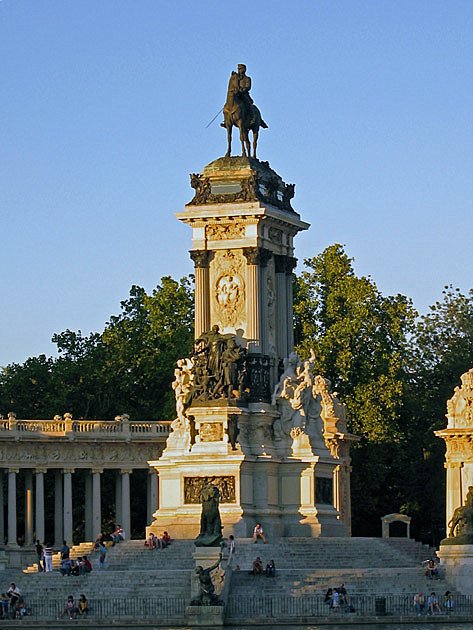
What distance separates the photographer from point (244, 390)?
8200cm

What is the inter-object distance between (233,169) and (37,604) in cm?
2016

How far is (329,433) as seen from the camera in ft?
326

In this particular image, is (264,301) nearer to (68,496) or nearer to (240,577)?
(240,577)

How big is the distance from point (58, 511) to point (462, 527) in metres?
31.5

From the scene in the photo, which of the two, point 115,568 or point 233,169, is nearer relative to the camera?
point 115,568

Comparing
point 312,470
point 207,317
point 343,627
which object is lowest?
point 343,627

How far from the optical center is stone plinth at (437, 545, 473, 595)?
74375 millimetres

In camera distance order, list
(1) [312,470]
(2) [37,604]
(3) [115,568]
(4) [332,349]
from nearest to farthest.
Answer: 1. (2) [37,604]
2. (3) [115,568]
3. (1) [312,470]
4. (4) [332,349]

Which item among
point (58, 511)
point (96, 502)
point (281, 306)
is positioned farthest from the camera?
point (58, 511)

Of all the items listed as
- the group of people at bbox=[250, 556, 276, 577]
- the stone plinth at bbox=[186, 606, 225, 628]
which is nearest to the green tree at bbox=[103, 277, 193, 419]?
the group of people at bbox=[250, 556, 276, 577]

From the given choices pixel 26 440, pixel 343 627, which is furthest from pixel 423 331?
pixel 343 627

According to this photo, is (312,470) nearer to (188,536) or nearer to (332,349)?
(188,536)

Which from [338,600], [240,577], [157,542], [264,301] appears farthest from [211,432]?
[338,600]

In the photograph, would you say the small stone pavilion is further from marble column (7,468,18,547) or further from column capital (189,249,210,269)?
marble column (7,468,18,547)
